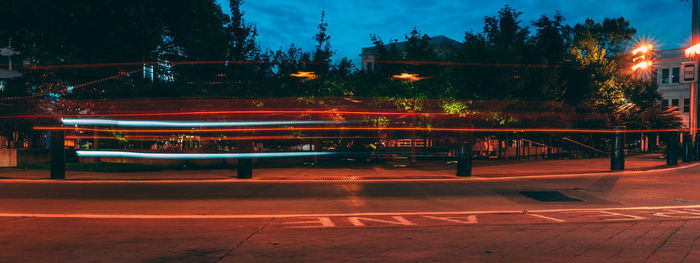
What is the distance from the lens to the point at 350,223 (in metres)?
7.71

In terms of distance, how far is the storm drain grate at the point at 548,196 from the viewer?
10539mm

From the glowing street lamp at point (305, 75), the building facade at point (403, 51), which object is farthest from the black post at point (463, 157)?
the glowing street lamp at point (305, 75)

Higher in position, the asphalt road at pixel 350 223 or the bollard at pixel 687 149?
the bollard at pixel 687 149

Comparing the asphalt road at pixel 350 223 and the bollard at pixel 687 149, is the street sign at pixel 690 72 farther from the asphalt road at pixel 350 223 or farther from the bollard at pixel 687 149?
the asphalt road at pixel 350 223

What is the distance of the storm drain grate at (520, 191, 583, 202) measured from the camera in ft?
34.6

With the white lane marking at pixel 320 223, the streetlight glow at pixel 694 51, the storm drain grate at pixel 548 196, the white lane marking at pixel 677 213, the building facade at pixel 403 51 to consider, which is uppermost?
the building facade at pixel 403 51

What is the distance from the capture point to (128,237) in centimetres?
667

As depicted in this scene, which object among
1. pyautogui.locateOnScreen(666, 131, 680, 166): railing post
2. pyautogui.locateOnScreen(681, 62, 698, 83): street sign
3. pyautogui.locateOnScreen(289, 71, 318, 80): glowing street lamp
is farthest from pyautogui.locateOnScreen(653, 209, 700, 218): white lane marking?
pyautogui.locateOnScreen(681, 62, 698, 83): street sign

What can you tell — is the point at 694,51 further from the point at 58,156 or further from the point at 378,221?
the point at 58,156

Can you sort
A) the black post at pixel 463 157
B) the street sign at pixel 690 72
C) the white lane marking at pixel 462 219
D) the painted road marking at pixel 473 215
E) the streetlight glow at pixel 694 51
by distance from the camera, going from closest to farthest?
the white lane marking at pixel 462 219
the painted road marking at pixel 473 215
the black post at pixel 463 157
the streetlight glow at pixel 694 51
the street sign at pixel 690 72

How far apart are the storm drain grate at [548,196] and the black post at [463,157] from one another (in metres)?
4.12

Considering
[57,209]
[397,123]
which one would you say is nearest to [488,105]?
[397,123]

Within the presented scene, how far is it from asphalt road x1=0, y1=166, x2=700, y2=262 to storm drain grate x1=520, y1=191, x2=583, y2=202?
14 centimetres

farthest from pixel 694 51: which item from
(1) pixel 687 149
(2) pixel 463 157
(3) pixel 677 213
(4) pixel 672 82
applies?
(4) pixel 672 82
